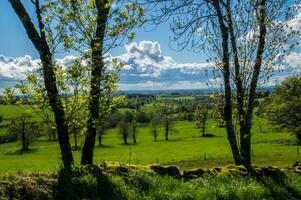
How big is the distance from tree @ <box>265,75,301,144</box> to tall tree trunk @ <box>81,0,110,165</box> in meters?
69.8

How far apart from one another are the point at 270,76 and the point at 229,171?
4509mm

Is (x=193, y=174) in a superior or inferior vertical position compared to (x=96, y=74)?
inferior

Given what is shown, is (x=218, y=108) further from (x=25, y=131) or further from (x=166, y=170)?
(x=25, y=131)

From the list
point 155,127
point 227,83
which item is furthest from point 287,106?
point 155,127

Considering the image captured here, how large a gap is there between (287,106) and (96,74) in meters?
72.3

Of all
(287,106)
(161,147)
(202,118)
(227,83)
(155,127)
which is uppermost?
(227,83)

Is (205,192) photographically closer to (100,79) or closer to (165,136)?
(100,79)

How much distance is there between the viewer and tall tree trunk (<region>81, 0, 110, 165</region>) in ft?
38.9

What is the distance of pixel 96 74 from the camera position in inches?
471

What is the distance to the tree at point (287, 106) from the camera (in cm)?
7972

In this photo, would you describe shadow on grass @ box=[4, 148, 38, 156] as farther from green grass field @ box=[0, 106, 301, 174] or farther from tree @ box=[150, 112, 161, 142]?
tree @ box=[150, 112, 161, 142]

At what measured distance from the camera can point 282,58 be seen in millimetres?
14297

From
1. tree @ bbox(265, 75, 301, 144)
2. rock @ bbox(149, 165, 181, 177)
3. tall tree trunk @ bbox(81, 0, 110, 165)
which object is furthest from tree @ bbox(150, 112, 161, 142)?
rock @ bbox(149, 165, 181, 177)

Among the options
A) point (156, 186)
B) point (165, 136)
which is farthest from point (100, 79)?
point (165, 136)
